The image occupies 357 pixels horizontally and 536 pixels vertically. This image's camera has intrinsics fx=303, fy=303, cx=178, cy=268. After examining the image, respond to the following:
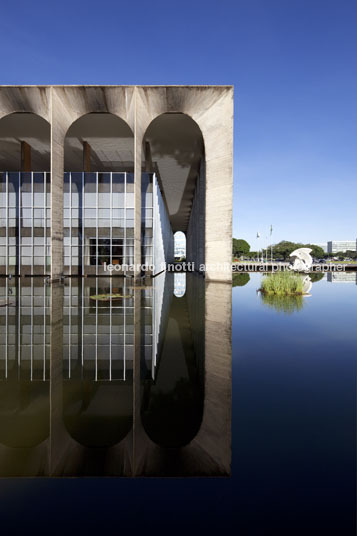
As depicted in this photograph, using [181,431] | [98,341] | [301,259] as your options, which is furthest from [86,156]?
[181,431]

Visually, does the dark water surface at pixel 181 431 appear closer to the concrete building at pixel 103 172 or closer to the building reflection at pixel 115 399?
the building reflection at pixel 115 399

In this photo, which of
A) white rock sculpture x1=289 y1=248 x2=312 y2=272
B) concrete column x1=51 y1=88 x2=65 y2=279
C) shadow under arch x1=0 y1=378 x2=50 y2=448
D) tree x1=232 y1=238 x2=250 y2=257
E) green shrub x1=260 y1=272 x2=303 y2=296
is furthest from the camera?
tree x1=232 y1=238 x2=250 y2=257

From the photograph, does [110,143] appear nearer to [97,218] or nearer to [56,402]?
[97,218]

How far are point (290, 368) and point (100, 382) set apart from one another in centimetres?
300

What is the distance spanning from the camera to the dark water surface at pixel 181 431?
2.12m

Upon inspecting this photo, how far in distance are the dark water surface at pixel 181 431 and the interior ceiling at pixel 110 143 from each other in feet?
65.2

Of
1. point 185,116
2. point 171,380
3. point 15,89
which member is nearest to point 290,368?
point 171,380

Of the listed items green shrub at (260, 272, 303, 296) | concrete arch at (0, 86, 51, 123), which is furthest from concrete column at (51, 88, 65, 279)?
green shrub at (260, 272, 303, 296)

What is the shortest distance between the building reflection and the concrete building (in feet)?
44.9

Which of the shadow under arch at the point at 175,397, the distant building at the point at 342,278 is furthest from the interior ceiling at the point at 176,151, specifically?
the shadow under arch at the point at 175,397

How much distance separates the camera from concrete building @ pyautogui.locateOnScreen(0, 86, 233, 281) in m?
19.6

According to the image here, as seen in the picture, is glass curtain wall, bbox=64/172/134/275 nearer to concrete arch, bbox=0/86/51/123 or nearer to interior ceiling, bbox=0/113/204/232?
interior ceiling, bbox=0/113/204/232

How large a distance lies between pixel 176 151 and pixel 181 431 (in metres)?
27.9

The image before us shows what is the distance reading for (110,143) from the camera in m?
26.9
